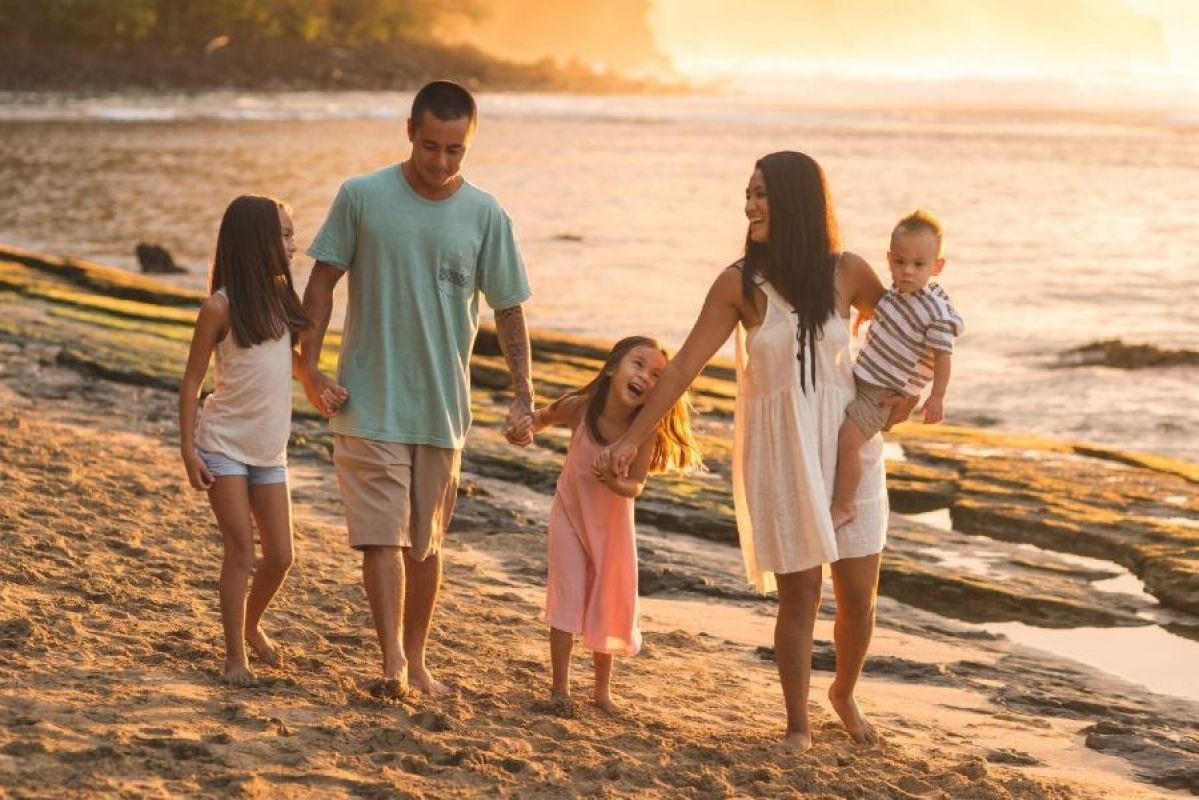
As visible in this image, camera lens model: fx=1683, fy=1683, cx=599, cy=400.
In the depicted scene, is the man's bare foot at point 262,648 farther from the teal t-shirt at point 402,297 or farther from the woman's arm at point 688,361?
the woman's arm at point 688,361

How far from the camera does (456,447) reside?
5000 millimetres

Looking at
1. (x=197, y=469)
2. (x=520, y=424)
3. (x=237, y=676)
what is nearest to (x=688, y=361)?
(x=520, y=424)

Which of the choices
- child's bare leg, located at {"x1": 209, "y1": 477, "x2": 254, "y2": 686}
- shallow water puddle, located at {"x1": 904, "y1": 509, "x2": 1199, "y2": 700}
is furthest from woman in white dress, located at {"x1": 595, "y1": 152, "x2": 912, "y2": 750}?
shallow water puddle, located at {"x1": 904, "y1": 509, "x2": 1199, "y2": 700}

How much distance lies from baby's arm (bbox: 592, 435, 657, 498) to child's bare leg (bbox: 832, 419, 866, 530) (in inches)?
22.8

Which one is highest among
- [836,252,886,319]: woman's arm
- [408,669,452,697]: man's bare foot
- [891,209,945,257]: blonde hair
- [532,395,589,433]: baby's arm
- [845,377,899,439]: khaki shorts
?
[891,209,945,257]: blonde hair

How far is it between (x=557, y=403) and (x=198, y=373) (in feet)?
3.50

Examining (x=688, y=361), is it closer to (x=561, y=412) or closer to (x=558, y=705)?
(x=561, y=412)

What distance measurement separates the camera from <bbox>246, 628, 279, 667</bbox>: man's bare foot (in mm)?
5250

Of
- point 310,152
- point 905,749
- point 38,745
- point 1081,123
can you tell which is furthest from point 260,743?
point 1081,123

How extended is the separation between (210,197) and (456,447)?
27976 mm

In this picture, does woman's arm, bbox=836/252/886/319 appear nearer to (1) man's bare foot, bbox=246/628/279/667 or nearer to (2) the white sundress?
(2) the white sundress

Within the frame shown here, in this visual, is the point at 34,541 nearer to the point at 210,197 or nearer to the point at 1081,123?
the point at 210,197

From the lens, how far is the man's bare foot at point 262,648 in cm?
525

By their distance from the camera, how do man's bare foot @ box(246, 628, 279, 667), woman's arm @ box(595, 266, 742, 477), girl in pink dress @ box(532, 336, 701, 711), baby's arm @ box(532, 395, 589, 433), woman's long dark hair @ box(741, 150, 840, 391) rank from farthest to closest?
man's bare foot @ box(246, 628, 279, 667), baby's arm @ box(532, 395, 589, 433), girl in pink dress @ box(532, 336, 701, 711), woman's arm @ box(595, 266, 742, 477), woman's long dark hair @ box(741, 150, 840, 391)
